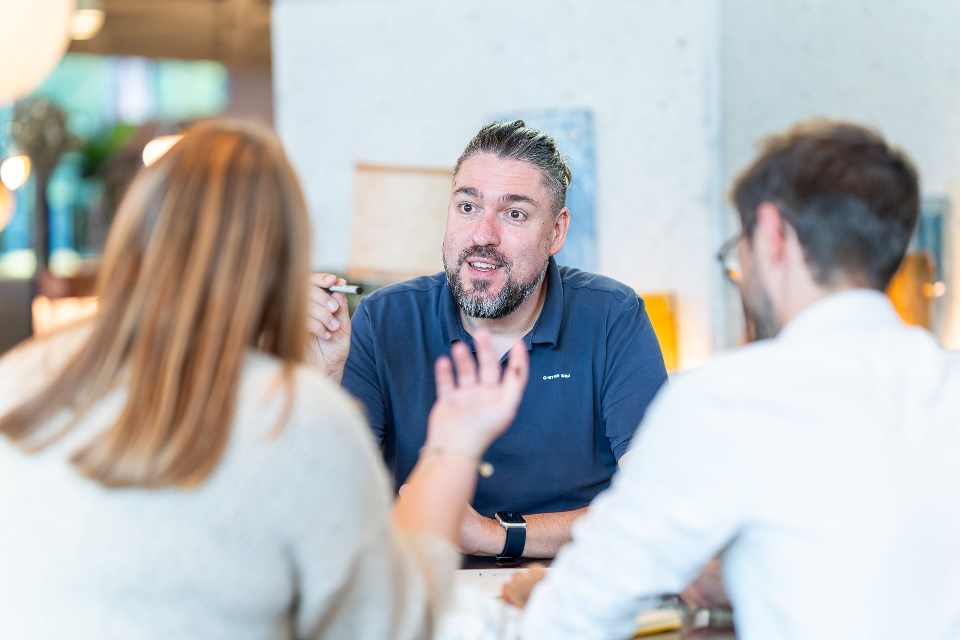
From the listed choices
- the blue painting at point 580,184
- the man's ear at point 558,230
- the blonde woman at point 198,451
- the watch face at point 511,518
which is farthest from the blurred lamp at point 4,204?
the blonde woman at point 198,451

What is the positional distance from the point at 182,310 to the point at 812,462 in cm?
70

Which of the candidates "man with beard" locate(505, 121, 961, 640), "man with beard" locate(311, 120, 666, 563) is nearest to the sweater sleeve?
"man with beard" locate(505, 121, 961, 640)

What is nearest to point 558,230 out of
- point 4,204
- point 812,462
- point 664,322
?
point 812,462

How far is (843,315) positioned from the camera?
4.01 feet

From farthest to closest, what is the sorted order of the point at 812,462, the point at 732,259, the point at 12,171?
1. the point at 12,171
2. the point at 732,259
3. the point at 812,462

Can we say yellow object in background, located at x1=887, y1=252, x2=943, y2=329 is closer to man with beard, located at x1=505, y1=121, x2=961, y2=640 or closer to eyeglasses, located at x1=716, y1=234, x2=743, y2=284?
eyeglasses, located at x1=716, y1=234, x2=743, y2=284

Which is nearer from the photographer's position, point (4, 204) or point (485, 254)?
point (485, 254)

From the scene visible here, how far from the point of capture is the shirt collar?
1.22m

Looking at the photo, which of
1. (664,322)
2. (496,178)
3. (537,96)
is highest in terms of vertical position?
(537,96)

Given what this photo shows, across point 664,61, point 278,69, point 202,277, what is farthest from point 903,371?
point 278,69

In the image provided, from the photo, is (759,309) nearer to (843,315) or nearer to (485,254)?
(843,315)

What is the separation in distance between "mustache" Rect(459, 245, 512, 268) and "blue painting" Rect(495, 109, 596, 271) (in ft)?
6.04

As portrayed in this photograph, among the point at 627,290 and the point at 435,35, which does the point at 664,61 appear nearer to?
the point at 435,35

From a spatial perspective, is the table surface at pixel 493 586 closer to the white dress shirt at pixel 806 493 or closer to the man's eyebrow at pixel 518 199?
the white dress shirt at pixel 806 493
